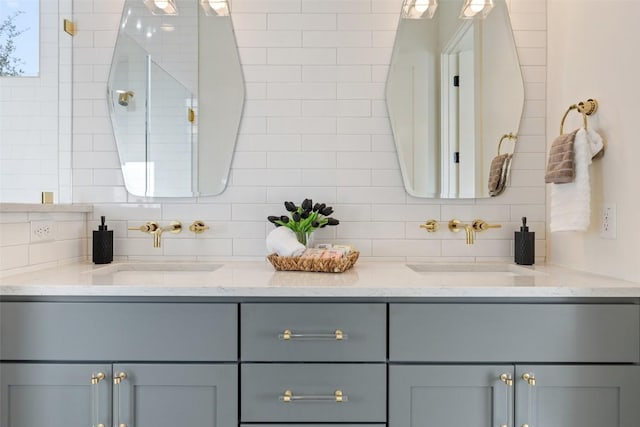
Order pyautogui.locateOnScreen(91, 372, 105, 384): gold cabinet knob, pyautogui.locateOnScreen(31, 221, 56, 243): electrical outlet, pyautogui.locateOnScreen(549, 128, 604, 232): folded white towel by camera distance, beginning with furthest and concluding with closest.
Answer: pyautogui.locateOnScreen(31, 221, 56, 243): electrical outlet, pyautogui.locateOnScreen(549, 128, 604, 232): folded white towel, pyautogui.locateOnScreen(91, 372, 105, 384): gold cabinet knob

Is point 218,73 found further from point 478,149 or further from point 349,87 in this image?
point 478,149

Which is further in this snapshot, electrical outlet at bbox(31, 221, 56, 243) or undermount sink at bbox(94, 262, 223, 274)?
undermount sink at bbox(94, 262, 223, 274)

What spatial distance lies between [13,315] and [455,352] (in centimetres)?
141

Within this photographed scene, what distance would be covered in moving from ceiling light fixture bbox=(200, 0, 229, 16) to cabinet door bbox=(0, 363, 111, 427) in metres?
1.58

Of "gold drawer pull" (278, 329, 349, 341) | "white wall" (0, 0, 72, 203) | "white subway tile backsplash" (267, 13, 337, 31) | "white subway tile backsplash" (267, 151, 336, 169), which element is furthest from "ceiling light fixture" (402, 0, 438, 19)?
"white wall" (0, 0, 72, 203)

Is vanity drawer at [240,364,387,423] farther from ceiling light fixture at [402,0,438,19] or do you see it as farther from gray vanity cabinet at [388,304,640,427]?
ceiling light fixture at [402,0,438,19]

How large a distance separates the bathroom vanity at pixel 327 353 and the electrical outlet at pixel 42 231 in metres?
0.38

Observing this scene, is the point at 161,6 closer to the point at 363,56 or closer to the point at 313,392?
the point at 363,56

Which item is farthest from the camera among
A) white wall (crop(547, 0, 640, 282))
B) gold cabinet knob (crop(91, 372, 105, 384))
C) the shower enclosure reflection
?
the shower enclosure reflection

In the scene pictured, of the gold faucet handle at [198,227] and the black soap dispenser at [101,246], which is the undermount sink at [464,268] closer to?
the gold faucet handle at [198,227]

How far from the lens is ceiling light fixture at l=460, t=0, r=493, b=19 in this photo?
191 cm

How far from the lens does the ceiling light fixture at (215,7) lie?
1903 mm

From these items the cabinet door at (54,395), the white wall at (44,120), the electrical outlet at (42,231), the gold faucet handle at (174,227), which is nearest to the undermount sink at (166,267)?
the gold faucet handle at (174,227)

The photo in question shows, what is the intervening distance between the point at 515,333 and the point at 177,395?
42.8 inches
